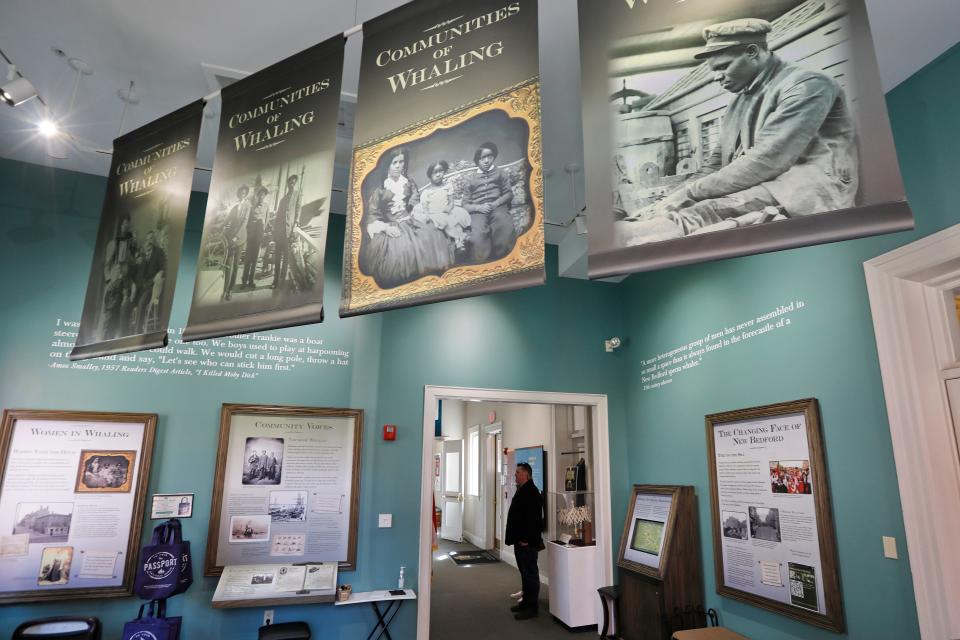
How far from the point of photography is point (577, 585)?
499 centimetres

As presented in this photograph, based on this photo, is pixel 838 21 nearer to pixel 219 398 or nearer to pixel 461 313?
pixel 461 313

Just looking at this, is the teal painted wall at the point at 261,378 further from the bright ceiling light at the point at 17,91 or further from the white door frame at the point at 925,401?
the white door frame at the point at 925,401

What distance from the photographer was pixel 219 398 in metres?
4.24

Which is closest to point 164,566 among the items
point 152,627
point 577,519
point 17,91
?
point 152,627

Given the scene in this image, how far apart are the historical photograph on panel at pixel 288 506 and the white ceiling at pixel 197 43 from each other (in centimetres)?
264

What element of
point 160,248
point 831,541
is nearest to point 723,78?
point 160,248

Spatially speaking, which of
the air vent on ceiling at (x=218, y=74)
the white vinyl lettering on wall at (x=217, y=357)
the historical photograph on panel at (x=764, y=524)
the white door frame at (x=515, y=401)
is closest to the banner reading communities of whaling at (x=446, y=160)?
the air vent on ceiling at (x=218, y=74)

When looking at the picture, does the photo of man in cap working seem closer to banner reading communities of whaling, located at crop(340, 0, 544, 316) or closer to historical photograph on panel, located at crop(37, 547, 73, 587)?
banner reading communities of whaling, located at crop(340, 0, 544, 316)

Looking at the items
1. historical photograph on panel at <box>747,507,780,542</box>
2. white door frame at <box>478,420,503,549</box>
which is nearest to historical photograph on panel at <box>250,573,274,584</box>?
historical photograph on panel at <box>747,507,780,542</box>

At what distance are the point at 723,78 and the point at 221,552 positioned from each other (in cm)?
420

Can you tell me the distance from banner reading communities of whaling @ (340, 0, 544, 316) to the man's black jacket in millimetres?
4325

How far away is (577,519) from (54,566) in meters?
4.01

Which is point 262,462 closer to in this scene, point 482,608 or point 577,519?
point 577,519

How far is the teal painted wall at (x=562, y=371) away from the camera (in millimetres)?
2928
